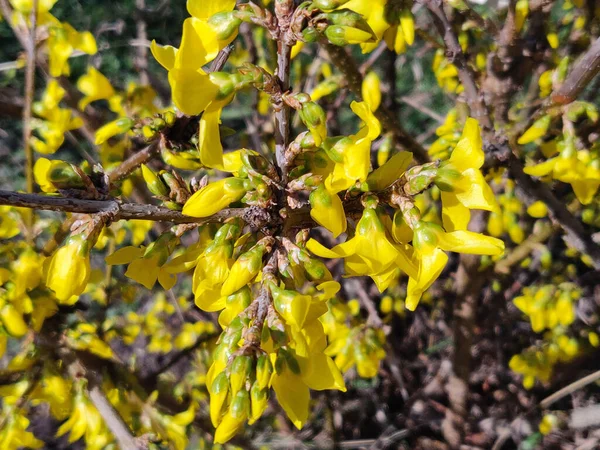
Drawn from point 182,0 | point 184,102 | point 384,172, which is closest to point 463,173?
point 384,172

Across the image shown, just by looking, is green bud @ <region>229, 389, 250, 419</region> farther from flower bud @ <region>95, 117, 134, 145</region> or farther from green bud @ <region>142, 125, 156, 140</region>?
flower bud @ <region>95, 117, 134, 145</region>

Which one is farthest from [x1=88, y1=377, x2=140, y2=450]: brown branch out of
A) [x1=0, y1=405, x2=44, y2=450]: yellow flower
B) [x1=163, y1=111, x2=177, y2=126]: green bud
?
[x1=163, y1=111, x2=177, y2=126]: green bud

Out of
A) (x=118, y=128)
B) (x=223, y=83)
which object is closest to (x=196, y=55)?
(x=223, y=83)

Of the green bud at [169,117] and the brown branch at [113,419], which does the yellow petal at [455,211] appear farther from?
the brown branch at [113,419]

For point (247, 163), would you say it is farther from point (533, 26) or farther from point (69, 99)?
point (533, 26)

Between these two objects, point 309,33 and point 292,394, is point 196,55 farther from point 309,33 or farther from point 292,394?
point 292,394

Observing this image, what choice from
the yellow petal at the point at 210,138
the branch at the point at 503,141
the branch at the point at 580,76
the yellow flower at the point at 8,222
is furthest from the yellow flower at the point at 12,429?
the branch at the point at 580,76

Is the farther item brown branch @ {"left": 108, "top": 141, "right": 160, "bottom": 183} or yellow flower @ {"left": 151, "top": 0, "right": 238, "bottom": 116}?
brown branch @ {"left": 108, "top": 141, "right": 160, "bottom": 183}
